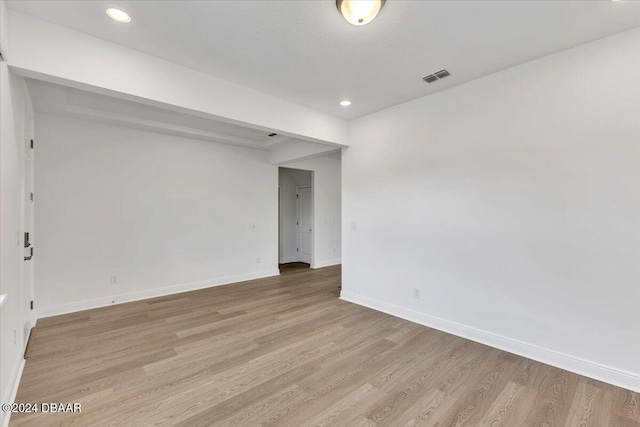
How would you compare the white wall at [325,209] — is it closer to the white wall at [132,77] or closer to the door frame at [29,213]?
the white wall at [132,77]

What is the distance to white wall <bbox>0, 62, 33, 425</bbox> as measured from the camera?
5.79 feet

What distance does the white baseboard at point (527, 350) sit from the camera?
221cm

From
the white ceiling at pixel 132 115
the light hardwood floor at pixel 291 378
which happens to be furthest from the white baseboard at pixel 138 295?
the white ceiling at pixel 132 115

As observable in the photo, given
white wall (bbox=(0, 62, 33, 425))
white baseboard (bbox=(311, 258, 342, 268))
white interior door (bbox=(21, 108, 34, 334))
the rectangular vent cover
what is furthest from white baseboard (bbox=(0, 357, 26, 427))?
white baseboard (bbox=(311, 258, 342, 268))

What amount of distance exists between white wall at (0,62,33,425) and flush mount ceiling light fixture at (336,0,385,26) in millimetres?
2236

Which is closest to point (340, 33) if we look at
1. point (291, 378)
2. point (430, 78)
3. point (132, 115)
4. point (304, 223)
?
point (430, 78)

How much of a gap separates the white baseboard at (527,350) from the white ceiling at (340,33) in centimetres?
271

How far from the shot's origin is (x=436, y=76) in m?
2.91

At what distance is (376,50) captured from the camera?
2430 mm

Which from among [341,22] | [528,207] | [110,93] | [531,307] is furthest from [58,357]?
[528,207]

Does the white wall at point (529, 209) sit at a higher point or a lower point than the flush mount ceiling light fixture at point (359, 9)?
lower

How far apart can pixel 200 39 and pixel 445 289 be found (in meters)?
3.52

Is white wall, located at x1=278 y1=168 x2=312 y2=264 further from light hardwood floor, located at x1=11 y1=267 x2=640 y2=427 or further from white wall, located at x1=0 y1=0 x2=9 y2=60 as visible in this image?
white wall, located at x1=0 y1=0 x2=9 y2=60

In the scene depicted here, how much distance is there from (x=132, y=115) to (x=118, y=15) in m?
2.22
